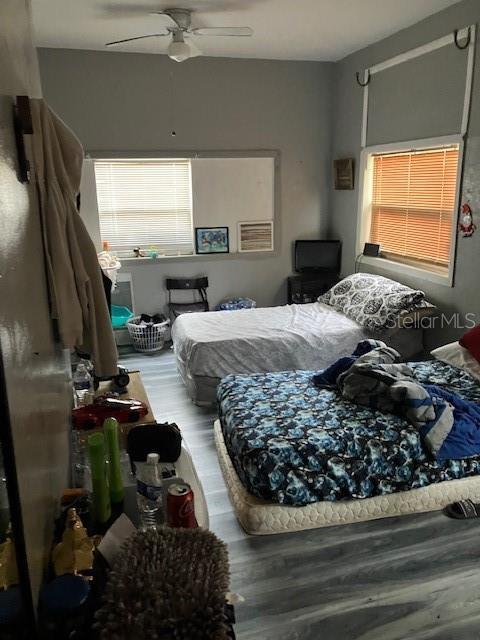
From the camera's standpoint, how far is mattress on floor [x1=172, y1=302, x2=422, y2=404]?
145 inches

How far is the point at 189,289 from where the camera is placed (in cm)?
512

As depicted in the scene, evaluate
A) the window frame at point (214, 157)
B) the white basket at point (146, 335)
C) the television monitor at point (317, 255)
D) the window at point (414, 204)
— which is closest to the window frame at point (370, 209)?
the window at point (414, 204)

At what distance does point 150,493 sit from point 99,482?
5.7 inches

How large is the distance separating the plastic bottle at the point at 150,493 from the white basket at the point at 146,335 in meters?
3.46

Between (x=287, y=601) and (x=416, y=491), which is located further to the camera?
(x=416, y=491)

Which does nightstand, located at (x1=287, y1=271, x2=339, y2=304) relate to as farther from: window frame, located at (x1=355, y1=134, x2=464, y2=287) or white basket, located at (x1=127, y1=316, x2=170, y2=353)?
white basket, located at (x1=127, y1=316, x2=170, y2=353)

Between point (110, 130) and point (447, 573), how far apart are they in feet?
14.1

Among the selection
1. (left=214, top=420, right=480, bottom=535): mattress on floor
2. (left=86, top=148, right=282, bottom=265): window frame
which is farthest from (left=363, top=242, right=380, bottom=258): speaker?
(left=214, top=420, right=480, bottom=535): mattress on floor

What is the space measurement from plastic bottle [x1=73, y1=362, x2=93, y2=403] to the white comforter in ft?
4.60

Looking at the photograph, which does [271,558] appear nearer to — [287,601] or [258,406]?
[287,601]

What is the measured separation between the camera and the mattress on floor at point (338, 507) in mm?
2336

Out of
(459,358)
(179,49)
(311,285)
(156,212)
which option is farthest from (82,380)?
(311,285)

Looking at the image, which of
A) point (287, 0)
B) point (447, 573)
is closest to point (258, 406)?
point (447, 573)

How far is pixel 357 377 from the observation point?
109 inches
